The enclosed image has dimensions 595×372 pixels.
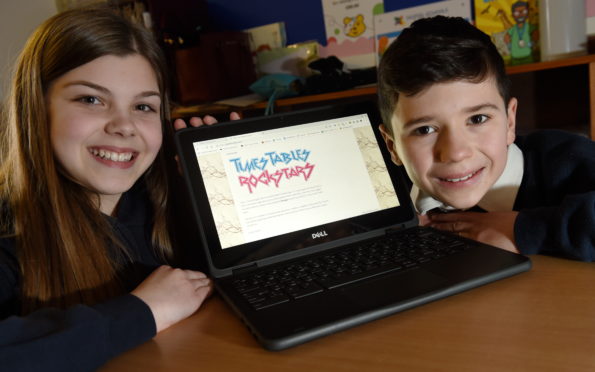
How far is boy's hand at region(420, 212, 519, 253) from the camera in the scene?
67cm

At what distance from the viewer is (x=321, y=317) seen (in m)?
0.49

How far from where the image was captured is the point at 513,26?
1595 mm

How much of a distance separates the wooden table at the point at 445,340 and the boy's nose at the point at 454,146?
0.26 metres

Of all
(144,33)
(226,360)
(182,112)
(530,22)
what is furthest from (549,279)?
(182,112)

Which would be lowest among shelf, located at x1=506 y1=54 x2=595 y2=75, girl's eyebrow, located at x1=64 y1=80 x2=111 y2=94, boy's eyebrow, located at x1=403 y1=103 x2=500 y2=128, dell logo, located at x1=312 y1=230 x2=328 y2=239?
dell logo, located at x1=312 y1=230 x2=328 y2=239

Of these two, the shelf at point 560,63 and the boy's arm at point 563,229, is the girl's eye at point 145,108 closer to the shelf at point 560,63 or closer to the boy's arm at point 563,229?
the boy's arm at point 563,229

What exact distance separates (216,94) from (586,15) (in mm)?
1373

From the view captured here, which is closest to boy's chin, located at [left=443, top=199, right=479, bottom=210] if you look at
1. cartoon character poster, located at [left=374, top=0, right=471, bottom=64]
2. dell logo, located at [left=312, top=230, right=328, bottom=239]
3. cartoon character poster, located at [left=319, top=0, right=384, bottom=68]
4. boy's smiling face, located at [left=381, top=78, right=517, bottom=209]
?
boy's smiling face, located at [left=381, top=78, right=517, bottom=209]

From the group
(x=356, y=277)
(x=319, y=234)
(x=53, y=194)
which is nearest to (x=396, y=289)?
(x=356, y=277)

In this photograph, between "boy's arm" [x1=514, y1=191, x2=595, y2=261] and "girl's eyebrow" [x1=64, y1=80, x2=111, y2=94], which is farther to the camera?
"girl's eyebrow" [x1=64, y1=80, x2=111, y2=94]

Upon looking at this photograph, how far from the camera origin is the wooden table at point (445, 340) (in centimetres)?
41

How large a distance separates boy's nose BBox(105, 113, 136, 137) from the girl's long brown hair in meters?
0.10

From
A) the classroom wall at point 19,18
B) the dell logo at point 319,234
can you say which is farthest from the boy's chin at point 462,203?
Answer: the classroom wall at point 19,18

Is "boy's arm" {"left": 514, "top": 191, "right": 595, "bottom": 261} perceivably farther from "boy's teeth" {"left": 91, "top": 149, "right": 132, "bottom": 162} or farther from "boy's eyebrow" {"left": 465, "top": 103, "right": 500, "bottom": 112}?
"boy's teeth" {"left": 91, "top": 149, "right": 132, "bottom": 162}
